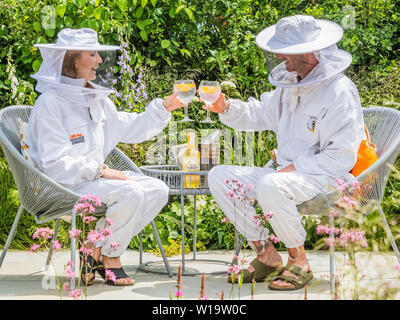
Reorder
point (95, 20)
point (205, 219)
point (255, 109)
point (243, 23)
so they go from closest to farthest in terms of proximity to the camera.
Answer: point (255, 109) < point (205, 219) < point (95, 20) < point (243, 23)

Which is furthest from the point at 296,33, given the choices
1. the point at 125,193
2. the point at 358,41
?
the point at 358,41

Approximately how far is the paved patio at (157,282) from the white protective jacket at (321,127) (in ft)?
1.74

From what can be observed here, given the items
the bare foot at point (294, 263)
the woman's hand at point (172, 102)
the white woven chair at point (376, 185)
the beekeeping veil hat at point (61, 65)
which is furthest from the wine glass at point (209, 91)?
the bare foot at point (294, 263)

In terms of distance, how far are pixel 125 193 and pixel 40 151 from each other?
1.66 ft

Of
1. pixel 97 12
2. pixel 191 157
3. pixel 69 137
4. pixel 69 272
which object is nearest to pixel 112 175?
pixel 69 137

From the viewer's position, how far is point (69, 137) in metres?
3.56

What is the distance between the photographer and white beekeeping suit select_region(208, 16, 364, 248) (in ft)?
11.2

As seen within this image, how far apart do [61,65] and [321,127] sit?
4.85 feet

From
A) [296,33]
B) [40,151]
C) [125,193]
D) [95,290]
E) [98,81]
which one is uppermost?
[296,33]

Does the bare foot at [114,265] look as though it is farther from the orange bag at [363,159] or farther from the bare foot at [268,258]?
the orange bag at [363,159]

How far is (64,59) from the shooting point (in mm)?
3682

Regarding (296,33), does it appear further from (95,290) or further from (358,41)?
(358,41)

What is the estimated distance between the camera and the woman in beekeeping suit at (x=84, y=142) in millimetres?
3469

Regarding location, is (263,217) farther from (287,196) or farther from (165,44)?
(165,44)
